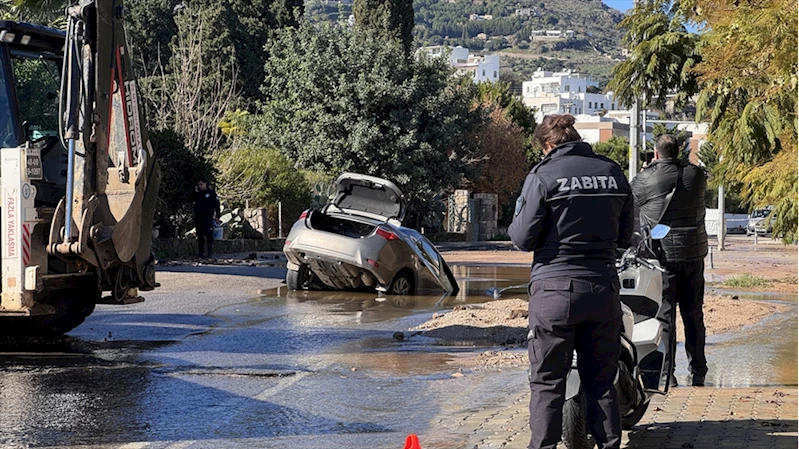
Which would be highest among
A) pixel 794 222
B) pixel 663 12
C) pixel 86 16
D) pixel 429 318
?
pixel 663 12

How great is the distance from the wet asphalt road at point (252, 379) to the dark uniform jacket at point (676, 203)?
1.30 meters

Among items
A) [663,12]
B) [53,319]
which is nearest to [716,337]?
[53,319]

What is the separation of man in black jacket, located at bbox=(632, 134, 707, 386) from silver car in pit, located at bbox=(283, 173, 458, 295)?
7.92 m

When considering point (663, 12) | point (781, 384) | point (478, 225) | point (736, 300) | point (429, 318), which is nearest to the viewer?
point (781, 384)

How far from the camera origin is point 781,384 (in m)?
8.97

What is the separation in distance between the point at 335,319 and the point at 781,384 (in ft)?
21.1

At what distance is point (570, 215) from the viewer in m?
5.68

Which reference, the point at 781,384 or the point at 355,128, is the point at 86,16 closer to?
the point at 781,384

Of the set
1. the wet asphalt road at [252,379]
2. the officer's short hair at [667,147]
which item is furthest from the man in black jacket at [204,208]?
the officer's short hair at [667,147]

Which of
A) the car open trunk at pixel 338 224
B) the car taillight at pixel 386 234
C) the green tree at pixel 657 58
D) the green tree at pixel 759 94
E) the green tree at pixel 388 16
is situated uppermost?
the green tree at pixel 388 16

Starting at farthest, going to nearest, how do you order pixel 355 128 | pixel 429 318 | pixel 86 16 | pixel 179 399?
pixel 355 128, pixel 429 318, pixel 86 16, pixel 179 399

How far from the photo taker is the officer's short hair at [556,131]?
588 centimetres

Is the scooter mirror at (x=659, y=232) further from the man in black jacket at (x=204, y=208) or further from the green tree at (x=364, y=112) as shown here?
the green tree at (x=364, y=112)

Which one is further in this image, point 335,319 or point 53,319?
point 335,319
